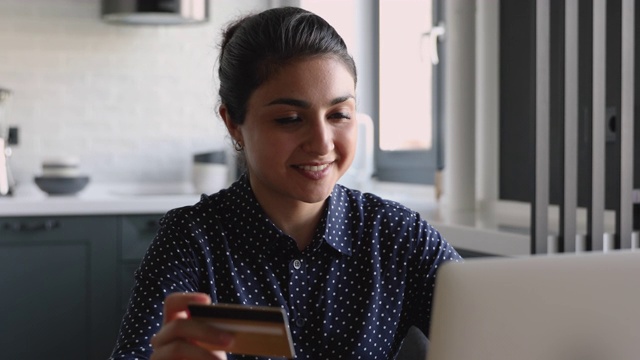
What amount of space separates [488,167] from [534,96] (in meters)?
1.41

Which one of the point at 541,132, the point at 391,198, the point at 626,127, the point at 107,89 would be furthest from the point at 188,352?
the point at 107,89

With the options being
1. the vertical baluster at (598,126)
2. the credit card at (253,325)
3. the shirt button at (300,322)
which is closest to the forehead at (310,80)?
the shirt button at (300,322)

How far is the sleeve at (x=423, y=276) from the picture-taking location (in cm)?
164

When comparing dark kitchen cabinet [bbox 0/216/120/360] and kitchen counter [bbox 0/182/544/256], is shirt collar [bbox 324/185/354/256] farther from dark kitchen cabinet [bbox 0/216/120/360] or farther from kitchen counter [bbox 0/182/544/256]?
dark kitchen cabinet [bbox 0/216/120/360]

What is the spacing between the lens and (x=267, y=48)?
159cm

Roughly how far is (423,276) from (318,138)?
33 centimetres

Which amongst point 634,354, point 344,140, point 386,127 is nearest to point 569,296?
point 634,354

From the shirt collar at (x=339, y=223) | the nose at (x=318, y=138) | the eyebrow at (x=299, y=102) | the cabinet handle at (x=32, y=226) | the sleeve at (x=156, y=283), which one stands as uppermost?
the eyebrow at (x=299, y=102)

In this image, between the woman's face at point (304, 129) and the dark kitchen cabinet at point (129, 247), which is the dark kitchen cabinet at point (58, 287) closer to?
the dark kitchen cabinet at point (129, 247)

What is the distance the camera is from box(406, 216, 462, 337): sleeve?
1639mm

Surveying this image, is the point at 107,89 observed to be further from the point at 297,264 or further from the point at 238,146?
the point at 297,264

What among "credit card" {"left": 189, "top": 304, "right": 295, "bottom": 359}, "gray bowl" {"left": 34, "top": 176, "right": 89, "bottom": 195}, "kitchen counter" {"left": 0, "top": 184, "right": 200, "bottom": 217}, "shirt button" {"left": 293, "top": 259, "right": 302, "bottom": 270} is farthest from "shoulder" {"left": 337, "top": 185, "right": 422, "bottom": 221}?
"gray bowl" {"left": 34, "top": 176, "right": 89, "bottom": 195}

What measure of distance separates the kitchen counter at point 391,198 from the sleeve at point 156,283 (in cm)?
99

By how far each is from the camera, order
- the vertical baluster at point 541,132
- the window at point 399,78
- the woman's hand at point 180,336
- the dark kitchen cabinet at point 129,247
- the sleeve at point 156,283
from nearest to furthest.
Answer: the woman's hand at point 180,336 < the sleeve at point 156,283 < the vertical baluster at point 541,132 < the dark kitchen cabinet at point 129,247 < the window at point 399,78
